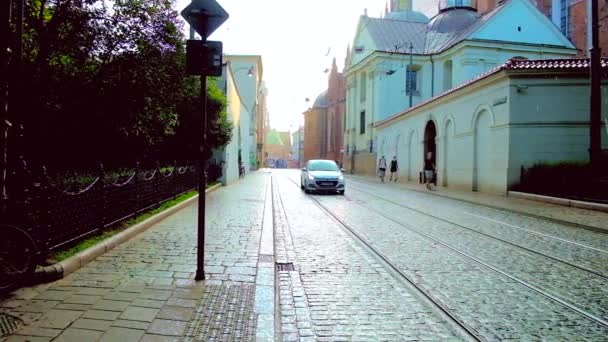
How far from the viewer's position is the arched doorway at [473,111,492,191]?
22.9 m

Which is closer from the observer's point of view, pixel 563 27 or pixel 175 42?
pixel 175 42

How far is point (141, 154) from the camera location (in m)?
16.4

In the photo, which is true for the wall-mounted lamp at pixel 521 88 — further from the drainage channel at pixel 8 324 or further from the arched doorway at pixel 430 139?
the drainage channel at pixel 8 324

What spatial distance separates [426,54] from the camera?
2095 inches

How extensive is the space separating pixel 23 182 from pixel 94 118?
5.43 meters

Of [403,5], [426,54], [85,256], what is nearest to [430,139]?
[426,54]

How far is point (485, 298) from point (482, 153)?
62.7ft

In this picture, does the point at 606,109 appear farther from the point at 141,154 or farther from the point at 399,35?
the point at 399,35

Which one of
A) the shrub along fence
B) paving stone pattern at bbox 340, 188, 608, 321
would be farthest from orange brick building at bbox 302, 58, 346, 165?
paving stone pattern at bbox 340, 188, 608, 321

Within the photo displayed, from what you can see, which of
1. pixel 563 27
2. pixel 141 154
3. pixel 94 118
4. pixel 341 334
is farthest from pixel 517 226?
pixel 563 27

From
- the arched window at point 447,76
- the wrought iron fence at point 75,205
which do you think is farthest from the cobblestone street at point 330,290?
the arched window at point 447,76

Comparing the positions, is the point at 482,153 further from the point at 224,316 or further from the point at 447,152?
the point at 224,316

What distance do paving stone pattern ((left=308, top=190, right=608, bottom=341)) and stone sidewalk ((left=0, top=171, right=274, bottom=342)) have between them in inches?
76.1

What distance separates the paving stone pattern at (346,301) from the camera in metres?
4.50
